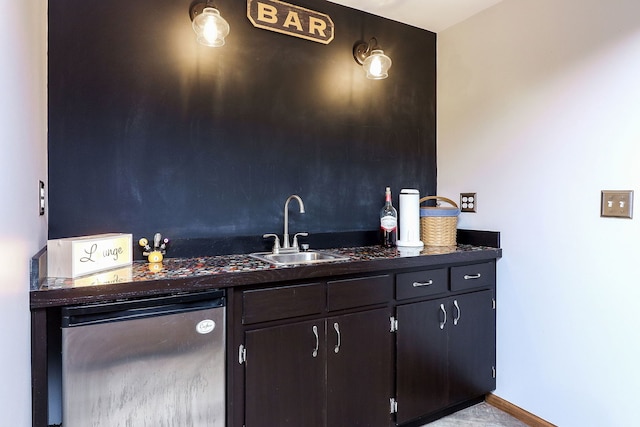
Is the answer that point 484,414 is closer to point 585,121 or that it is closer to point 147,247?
point 585,121

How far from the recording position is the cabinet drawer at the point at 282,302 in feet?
4.95

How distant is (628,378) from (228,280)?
1.85m

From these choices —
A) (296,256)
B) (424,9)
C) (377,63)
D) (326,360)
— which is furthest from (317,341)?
(424,9)

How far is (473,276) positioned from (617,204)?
2.53 feet

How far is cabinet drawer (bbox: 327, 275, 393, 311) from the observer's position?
1.69 metres

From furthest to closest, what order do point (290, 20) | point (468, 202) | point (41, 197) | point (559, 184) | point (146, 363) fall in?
1. point (468, 202)
2. point (290, 20)
3. point (559, 184)
4. point (41, 197)
5. point (146, 363)

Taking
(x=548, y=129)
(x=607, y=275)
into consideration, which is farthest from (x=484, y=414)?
(x=548, y=129)

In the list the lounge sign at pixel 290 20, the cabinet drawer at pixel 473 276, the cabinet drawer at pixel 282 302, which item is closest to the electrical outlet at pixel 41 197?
the cabinet drawer at pixel 282 302

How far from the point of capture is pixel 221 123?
1988 mm

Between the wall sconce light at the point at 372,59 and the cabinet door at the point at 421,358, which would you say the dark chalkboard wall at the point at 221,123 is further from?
the cabinet door at the point at 421,358

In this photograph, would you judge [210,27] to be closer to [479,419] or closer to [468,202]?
[468,202]

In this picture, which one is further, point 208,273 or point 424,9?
point 424,9

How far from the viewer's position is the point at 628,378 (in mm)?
1684

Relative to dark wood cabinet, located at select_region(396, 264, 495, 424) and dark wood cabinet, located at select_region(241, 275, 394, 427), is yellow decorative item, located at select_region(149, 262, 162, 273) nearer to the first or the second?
dark wood cabinet, located at select_region(241, 275, 394, 427)
